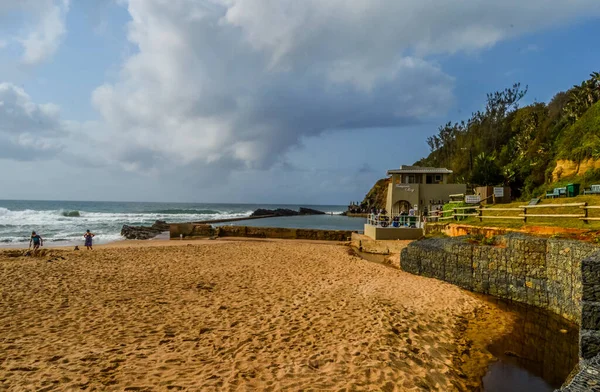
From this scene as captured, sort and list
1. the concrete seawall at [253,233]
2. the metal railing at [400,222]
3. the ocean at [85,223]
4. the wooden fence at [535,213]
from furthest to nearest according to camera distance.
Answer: the ocean at [85,223], the concrete seawall at [253,233], the metal railing at [400,222], the wooden fence at [535,213]

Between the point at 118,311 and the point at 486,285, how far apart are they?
39.6 ft

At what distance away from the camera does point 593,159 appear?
2702 cm

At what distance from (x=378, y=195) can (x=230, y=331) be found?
7895 cm

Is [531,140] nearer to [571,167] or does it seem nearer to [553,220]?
[571,167]

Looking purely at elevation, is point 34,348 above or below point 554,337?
above

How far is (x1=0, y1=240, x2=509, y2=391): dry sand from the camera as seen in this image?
530 cm

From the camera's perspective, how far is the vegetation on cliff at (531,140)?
3123 centimetres

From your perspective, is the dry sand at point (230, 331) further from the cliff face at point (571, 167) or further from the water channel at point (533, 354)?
the cliff face at point (571, 167)

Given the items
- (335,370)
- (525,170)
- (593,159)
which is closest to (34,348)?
(335,370)

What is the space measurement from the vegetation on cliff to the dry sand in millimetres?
25843

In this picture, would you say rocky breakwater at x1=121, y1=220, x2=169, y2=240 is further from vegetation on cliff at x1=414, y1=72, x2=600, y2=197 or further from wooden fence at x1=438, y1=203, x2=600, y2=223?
vegetation on cliff at x1=414, y1=72, x2=600, y2=197

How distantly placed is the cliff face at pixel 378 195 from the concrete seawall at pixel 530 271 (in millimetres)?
65274

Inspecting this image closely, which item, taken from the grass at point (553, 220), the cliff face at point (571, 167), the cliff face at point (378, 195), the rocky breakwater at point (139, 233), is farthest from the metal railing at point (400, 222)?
the cliff face at point (378, 195)

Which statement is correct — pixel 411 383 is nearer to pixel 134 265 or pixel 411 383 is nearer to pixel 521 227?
pixel 521 227
